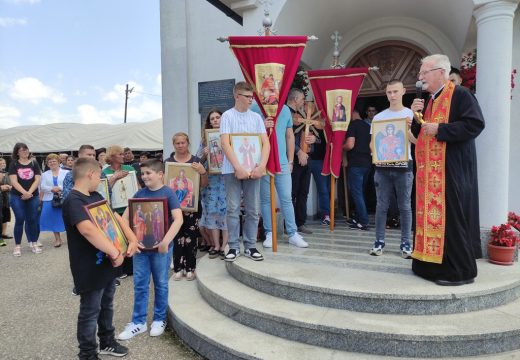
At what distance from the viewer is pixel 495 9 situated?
425 centimetres

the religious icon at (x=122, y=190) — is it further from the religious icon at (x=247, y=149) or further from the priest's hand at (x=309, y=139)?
the priest's hand at (x=309, y=139)

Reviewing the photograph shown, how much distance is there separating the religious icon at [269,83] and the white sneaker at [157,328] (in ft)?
7.89

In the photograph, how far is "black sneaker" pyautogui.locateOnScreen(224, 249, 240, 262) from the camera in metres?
4.15

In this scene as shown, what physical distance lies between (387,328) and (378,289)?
1.39 ft

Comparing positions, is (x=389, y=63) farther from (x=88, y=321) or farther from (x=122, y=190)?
(x=88, y=321)

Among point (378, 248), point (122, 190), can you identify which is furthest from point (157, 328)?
point (378, 248)

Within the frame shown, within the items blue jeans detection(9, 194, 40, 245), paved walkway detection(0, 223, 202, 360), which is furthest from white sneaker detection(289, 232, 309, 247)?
blue jeans detection(9, 194, 40, 245)

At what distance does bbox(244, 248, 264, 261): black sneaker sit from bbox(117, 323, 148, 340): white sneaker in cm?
125

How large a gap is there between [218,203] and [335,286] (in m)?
2.07

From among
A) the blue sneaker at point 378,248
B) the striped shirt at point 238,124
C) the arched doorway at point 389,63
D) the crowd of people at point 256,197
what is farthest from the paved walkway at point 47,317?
the arched doorway at point 389,63

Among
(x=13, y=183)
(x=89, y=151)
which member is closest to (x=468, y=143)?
(x=89, y=151)

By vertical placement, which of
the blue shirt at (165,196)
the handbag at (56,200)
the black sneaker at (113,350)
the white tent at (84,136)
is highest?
the white tent at (84,136)

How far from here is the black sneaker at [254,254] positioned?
13.6 feet

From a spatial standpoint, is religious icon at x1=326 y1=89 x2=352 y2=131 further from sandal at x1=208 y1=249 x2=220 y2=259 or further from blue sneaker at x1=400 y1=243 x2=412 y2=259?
sandal at x1=208 y1=249 x2=220 y2=259
